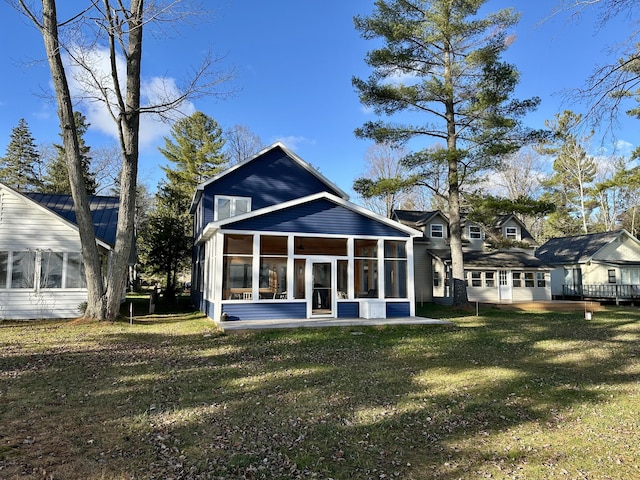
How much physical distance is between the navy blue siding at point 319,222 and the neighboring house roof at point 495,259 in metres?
11.0

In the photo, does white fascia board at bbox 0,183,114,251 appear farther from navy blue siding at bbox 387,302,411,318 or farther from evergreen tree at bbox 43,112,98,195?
evergreen tree at bbox 43,112,98,195

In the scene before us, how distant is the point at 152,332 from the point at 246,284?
315 centimetres

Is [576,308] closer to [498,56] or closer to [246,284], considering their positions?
[498,56]

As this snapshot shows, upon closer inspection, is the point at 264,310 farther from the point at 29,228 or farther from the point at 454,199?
the point at 454,199

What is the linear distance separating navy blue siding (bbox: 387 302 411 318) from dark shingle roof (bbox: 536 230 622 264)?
62.9 feet

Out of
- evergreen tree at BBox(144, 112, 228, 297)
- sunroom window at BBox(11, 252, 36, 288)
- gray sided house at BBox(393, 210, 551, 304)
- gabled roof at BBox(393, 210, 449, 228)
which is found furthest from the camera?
evergreen tree at BBox(144, 112, 228, 297)

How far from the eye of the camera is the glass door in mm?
13656

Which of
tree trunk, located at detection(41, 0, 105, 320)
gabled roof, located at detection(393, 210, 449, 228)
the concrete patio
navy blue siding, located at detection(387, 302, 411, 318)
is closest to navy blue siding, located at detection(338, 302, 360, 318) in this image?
the concrete patio

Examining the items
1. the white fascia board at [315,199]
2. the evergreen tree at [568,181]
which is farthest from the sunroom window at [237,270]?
the evergreen tree at [568,181]

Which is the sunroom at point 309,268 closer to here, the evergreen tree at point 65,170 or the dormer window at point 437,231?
the dormer window at point 437,231

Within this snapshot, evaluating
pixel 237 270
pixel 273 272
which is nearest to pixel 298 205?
pixel 273 272

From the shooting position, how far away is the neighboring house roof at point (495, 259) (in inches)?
926

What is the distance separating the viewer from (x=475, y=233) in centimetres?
2695

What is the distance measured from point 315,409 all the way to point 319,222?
8571 millimetres
